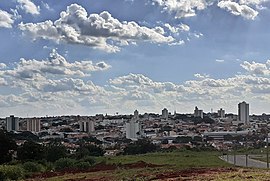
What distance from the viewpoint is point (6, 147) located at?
6888cm

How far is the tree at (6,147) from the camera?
224ft

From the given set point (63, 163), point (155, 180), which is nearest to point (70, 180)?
point (155, 180)

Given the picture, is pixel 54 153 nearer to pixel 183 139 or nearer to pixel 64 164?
pixel 64 164

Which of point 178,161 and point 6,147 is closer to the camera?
point 178,161

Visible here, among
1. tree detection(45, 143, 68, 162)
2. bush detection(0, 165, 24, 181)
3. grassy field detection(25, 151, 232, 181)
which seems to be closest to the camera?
grassy field detection(25, 151, 232, 181)

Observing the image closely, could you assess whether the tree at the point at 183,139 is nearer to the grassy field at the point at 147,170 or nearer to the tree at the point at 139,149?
the tree at the point at 139,149

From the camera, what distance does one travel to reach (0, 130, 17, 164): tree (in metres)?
68.2

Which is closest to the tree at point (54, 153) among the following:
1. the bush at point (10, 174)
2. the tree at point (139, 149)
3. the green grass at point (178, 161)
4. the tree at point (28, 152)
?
the tree at point (28, 152)

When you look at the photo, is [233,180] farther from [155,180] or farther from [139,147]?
[139,147]

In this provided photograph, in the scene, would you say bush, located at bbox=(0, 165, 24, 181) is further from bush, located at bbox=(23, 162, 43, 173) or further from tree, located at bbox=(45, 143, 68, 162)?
tree, located at bbox=(45, 143, 68, 162)

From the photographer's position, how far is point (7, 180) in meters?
Answer: 39.2

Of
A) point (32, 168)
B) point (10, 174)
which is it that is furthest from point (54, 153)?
point (10, 174)

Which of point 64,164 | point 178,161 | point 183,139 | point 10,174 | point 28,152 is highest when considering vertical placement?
point 10,174

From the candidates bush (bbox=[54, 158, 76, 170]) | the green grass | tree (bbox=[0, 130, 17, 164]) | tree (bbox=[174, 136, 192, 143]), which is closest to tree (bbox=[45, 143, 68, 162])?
tree (bbox=[0, 130, 17, 164])
